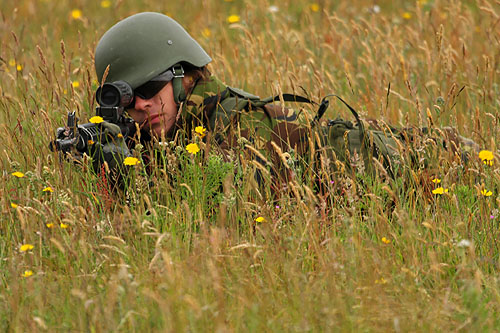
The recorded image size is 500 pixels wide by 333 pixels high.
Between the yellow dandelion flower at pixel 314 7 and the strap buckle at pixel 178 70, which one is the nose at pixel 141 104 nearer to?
the strap buckle at pixel 178 70

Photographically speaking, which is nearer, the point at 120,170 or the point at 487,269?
the point at 487,269

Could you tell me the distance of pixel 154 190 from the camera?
329 cm

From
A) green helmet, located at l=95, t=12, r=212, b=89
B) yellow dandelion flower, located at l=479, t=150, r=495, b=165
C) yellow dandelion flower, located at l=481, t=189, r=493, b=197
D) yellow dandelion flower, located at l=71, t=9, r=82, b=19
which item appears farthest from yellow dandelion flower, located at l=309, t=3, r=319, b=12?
yellow dandelion flower, located at l=481, t=189, r=493, b=197

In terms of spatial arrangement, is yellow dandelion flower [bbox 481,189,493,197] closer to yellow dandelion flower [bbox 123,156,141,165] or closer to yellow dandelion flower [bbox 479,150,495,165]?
yellow dandelion flower [bbox 479,150,495,165]

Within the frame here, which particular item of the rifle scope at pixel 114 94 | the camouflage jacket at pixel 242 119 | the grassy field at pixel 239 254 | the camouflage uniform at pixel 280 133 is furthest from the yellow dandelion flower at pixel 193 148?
the rifle scope at pixel 114 94

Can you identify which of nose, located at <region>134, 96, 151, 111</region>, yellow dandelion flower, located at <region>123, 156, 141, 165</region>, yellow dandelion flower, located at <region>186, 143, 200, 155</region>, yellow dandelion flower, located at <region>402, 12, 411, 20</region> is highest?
nose, located at <region>134, 96, 151, 111</region>

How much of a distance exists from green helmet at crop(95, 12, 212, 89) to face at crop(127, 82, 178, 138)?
96mm

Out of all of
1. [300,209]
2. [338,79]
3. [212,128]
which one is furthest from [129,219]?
[338,79]

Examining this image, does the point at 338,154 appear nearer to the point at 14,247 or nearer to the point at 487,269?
the point at 487,269

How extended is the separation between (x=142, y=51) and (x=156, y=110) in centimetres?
33

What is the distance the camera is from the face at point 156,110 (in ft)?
12.1

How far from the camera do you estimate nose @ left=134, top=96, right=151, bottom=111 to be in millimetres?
3680

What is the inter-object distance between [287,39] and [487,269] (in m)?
3.38

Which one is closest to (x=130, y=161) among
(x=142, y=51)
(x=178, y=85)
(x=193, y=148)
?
(x=193, y=148)
